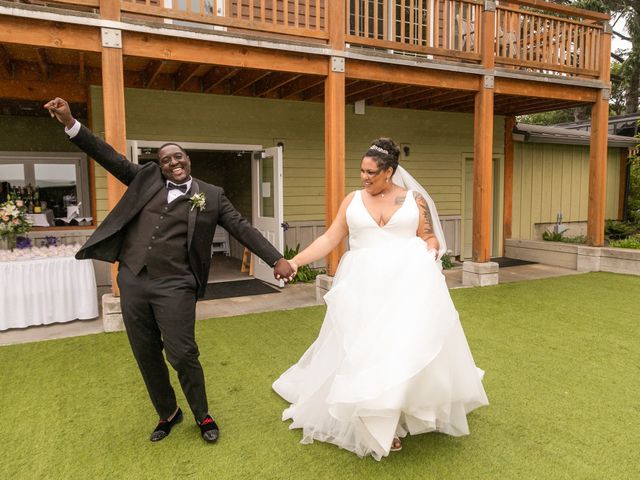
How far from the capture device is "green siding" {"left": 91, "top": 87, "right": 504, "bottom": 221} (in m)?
7.70

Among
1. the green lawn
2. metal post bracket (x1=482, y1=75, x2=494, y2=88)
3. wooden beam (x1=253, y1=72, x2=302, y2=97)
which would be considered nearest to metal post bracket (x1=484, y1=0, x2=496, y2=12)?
metal post bracket (x1=482, y1=75, x2=494, y2=88)

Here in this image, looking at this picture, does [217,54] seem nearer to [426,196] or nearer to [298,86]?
[298,86]

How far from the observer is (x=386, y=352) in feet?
8.46

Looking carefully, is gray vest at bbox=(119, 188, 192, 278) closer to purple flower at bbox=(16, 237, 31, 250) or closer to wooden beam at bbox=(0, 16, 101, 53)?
wooden beam at bbox=(0, 16, 101, 53)

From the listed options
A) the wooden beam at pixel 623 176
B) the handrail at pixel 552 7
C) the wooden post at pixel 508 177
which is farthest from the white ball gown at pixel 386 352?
the wooden beam at pixel 623 176

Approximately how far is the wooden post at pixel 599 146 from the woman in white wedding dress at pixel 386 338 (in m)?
6.96

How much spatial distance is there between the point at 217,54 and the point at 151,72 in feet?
5.70

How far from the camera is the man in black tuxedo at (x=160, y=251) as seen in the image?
2787 millimetres

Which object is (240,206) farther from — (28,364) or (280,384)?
(280,384)

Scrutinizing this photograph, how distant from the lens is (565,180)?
11.9 m

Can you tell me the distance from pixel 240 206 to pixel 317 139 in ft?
8.32

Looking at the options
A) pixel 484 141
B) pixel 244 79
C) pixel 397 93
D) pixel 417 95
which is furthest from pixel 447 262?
pixel 244 79

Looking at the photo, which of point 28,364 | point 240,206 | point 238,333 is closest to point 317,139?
point 240,206

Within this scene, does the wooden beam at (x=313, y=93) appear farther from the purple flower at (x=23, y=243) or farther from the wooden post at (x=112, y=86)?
the purple flower at (x=23, y=243)
